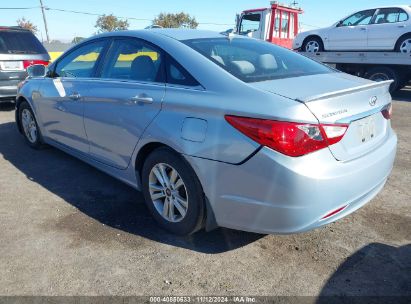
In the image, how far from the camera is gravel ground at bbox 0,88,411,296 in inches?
99.5

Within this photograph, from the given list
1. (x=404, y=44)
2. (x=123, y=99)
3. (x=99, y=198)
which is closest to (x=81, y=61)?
(x=123, y=99)

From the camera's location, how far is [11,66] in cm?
770

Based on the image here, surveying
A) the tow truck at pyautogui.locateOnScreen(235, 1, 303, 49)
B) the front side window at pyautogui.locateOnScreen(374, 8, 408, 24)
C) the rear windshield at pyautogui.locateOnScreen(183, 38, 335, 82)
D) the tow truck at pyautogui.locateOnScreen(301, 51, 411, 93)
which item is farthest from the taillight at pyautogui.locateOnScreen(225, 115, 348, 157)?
the tow truck at pyautogui.locateOnScreen(235, 1, 303, 49)

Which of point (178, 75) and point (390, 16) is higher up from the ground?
point (390, 16)

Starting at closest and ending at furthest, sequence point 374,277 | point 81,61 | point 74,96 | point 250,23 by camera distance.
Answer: point 374,277
point 74,96
point 81,61
point 250,23

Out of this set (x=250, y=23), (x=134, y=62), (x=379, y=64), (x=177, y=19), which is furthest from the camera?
(x=177, y=19)

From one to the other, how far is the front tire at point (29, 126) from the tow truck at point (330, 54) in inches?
159

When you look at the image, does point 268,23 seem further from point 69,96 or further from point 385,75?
point 69,96

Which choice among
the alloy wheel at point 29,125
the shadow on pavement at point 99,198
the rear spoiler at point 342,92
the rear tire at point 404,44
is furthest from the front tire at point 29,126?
the rear tire at point 404,44

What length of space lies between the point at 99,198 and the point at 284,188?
218 cm

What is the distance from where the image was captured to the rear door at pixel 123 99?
3119 millimetres

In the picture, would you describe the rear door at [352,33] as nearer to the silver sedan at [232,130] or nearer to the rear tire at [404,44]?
the rear tire at [404,44]

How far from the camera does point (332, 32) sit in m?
12.0

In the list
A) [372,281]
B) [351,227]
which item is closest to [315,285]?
[372,281]
